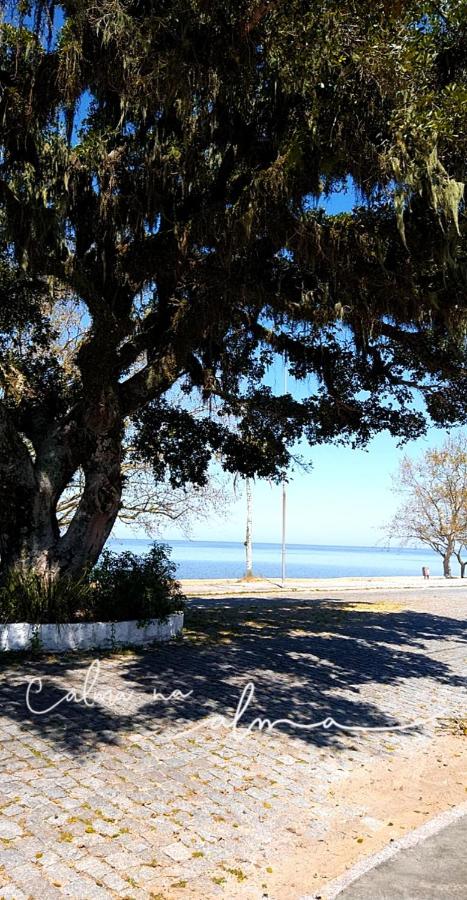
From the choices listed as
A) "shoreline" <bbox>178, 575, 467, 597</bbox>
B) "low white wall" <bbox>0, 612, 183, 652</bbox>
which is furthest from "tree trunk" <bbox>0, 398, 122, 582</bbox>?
"shoreline" <bbox>178, 575, 467, 597</bbox>

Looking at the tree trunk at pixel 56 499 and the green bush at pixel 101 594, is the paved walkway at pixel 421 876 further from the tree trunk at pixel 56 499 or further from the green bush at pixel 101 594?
the tree trunk at pixel 56 499

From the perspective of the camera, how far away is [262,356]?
14031 millimetres

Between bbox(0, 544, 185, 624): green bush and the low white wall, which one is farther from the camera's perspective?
bbox(0, 544, 185, 624): green bush

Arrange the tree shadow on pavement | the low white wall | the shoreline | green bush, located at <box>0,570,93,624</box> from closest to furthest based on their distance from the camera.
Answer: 1. the tree shadow on pavement
2. the low white wall
3. green bush, located at <box>0,570,93,624</box>
4. the shoreline

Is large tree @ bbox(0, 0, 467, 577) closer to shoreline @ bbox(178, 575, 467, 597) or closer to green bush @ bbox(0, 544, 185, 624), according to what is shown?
green bush @ bbox(0, 544, 185, 624)

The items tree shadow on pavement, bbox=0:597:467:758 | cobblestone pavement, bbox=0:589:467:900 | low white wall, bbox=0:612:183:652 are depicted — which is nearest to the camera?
cobblestone pavement, bbox=0:589:467:900

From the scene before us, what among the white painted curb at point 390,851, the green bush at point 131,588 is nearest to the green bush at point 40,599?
the green bush at point 131,588

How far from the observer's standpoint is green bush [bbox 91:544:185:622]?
1060 cm

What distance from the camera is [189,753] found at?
A: 5.82 metres

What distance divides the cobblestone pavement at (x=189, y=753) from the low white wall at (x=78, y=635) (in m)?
0.42

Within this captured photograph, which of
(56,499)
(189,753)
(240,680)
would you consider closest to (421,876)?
(189,753)

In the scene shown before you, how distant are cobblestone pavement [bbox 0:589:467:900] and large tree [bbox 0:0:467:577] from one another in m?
3.76

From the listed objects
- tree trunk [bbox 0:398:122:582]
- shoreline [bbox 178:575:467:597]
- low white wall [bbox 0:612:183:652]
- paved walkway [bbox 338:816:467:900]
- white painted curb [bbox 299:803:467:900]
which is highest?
tree trunk [bbox 0:398:122:582]

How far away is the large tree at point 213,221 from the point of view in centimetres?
772
